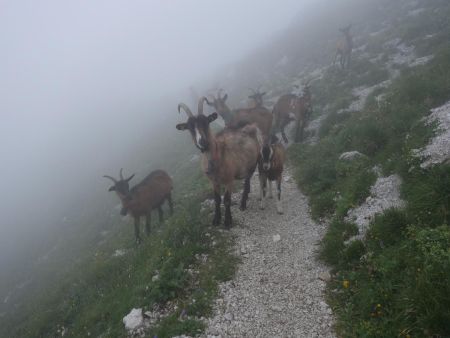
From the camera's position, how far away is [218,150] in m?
11.1

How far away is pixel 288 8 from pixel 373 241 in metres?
121

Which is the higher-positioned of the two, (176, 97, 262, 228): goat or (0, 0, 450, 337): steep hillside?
(176, 97, 262, 228): goat

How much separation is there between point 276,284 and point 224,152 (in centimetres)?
433

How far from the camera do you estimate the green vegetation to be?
5.78 meters

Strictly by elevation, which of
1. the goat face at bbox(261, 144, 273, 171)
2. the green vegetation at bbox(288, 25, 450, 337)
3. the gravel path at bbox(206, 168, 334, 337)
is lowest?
the gravel path at bbox(206, 168, 334, 337)

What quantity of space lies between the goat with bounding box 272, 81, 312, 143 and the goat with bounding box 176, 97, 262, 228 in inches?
243

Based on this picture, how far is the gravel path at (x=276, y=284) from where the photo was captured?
730cm

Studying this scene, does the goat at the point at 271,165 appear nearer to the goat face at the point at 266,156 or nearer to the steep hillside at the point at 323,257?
the goat face at the point at 266,156

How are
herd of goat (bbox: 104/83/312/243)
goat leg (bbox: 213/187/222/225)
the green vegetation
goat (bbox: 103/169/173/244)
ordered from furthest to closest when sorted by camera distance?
goat (bbox: 103/169/173/244)
goat leg (bbox: 213/187/222/225)
herd of goat (bbox: 104/83/312/243)
the green vegetation

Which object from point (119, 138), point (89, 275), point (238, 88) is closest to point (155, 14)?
point (119, 138)

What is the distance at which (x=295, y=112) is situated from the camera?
19422 millimetres

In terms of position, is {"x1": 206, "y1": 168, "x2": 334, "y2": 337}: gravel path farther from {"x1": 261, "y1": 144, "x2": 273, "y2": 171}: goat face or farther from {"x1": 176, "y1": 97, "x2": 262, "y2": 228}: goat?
{"x1": 261, "y1": 144, "x2": 273, "y2": 171}: goat face

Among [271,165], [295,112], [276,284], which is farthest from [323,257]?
[295,112]

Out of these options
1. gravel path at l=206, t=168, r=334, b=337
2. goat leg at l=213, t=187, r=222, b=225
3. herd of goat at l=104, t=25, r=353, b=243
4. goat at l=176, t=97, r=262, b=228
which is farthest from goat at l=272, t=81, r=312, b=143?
goat leg at l=213, t=187, r=222, b=225
